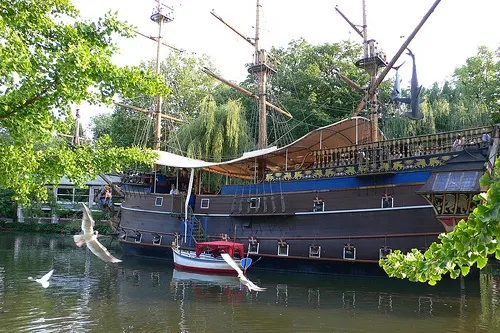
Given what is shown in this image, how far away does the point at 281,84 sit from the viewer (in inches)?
1109

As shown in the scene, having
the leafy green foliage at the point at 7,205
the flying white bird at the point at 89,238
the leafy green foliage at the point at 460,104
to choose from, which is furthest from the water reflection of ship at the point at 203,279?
the leafy green foliage at the point at 7,205

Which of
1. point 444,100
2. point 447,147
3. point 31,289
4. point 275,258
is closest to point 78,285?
point 31,289

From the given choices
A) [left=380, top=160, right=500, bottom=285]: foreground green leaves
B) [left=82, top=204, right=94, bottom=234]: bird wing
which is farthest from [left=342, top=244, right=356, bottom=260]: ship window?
[left=380, top=160, right=500, bottom=285]: foreground green leaves

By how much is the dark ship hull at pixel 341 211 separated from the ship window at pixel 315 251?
0.03 m

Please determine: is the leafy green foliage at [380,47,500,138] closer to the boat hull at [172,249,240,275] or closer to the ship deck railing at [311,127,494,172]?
the ship deck railing at [311,127,494,172]

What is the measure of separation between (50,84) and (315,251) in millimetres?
11183

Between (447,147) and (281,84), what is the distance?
16.8 metres

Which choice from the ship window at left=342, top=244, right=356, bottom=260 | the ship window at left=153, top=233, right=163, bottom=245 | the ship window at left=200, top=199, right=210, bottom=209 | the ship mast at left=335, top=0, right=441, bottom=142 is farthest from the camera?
the ship window at left=153, top=233, right=163, bottom=245

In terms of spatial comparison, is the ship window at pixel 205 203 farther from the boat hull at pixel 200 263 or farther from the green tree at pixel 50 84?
the green tree at pixel 50 84

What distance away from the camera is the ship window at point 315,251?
47.5ft

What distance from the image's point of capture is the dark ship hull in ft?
38.5

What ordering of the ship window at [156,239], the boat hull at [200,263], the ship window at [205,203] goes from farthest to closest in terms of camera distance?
the ship window at [156,239] < the ship window at [205,203] < the boat hull at [200,263]

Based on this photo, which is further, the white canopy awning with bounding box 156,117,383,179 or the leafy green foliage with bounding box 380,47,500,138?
the leafy green foliage with bounding box 380,47,500,138

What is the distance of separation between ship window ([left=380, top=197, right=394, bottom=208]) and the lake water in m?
2.25
